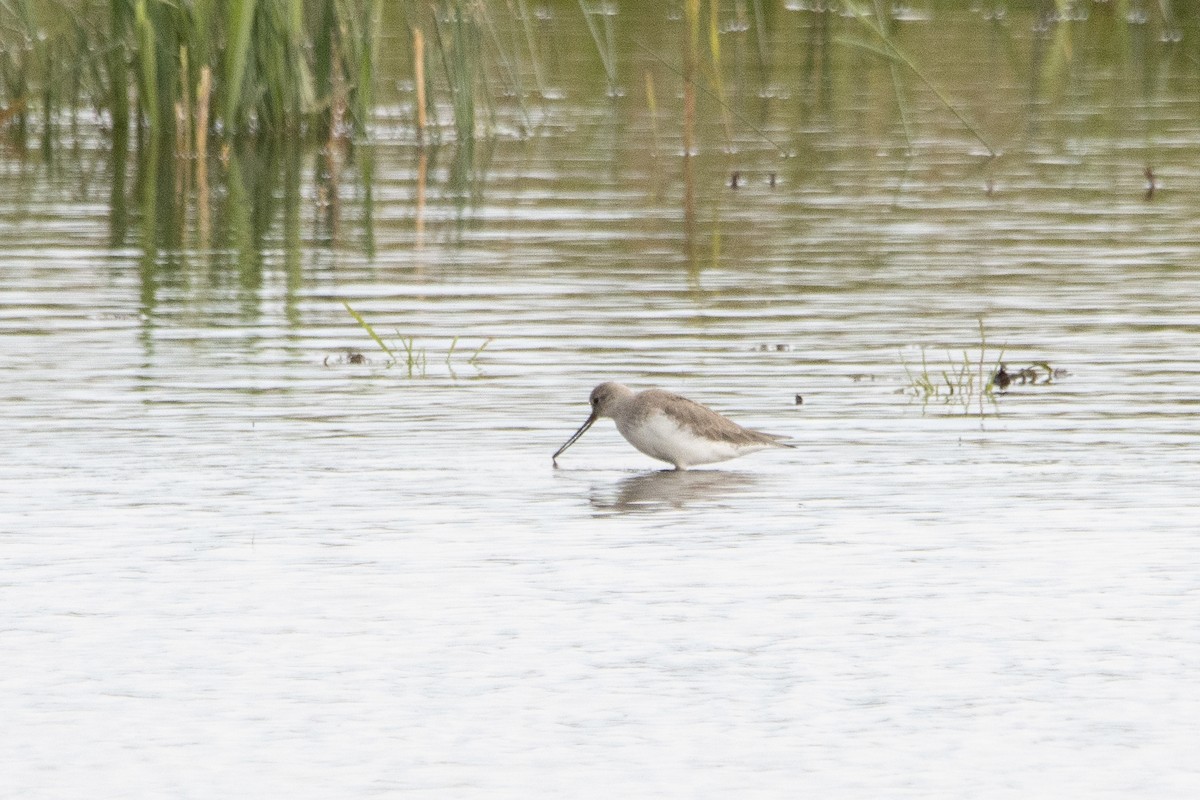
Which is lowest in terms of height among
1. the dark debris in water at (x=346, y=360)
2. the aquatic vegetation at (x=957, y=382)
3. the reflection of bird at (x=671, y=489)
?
the reflection of bird at (x=671, y=489)

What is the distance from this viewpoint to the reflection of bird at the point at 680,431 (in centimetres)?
1062

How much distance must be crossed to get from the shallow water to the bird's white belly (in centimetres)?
14

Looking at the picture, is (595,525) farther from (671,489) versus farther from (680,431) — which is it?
(680,431)

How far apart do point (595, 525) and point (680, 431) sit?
45.3 inches

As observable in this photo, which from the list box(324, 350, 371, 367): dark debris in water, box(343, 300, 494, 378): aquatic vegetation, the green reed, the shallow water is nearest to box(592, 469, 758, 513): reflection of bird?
the shallow water

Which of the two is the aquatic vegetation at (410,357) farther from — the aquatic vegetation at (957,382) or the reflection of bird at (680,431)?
the reflection of bird at (680,431)

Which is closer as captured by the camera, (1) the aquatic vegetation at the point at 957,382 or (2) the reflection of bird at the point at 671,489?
(2) the reflection of bird at the point at 671,489

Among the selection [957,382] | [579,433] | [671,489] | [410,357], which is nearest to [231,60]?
[410,357]

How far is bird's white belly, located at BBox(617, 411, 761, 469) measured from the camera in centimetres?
1062

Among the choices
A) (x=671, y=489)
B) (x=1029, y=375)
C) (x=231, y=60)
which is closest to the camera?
(x=671, y=489)

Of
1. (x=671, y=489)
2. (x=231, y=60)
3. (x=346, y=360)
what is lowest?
(x=671, y=489)

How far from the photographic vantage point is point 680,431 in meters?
10.6

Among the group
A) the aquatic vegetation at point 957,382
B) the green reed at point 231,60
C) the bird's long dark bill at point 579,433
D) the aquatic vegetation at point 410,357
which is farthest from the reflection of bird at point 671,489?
the green reed at point 231,60

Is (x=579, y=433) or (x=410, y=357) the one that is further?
(x=410, y=357)
